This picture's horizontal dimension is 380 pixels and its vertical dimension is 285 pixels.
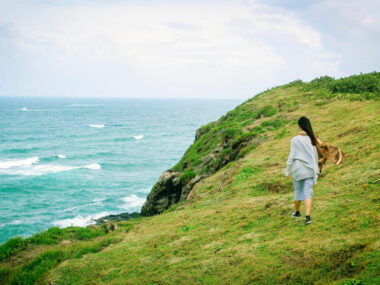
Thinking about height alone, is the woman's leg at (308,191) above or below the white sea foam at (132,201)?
above

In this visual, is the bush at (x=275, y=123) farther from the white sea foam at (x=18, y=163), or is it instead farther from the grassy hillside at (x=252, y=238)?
the white sea foam at (x=18, y=163)

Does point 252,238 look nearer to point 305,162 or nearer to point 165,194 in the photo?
point 305,162

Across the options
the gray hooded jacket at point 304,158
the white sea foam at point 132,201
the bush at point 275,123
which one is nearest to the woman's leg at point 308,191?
the gray hooded jacket at point 304,158

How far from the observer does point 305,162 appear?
7789mm

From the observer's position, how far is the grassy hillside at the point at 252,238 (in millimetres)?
6430

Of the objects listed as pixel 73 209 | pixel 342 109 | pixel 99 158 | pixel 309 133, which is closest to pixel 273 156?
pixel 342 109

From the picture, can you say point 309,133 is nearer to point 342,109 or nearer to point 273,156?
point 273,156

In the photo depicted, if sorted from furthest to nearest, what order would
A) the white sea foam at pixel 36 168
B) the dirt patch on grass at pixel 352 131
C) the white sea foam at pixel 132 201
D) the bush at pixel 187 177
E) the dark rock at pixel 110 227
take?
the white sea foam at pixel 36 168
the white sea foam at pixel 132 201
the bush at pixel 187 177
the dark rock at pixel 110 227
the dirt patch on grass at pixel 352 131

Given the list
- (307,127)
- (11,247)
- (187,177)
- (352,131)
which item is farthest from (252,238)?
(187,177)

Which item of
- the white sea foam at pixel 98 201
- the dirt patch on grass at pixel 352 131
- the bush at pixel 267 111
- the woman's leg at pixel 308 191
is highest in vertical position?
the bush at pixel 267 111

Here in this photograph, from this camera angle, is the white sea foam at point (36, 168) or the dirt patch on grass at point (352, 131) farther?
the white sea foam at point (36, 168)

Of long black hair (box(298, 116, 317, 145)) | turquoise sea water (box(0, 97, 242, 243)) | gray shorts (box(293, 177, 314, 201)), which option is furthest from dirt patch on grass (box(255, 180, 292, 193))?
turquoise sea water (box(0, 97, 242, 243))

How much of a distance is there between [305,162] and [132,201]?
36.6 metres

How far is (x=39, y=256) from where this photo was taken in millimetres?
11039
